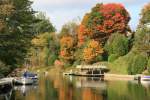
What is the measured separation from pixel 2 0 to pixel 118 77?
55090 millimetres

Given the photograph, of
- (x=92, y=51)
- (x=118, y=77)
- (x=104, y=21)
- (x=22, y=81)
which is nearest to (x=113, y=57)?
(x=92, y=51)

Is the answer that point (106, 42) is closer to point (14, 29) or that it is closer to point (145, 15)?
point (145, 15)

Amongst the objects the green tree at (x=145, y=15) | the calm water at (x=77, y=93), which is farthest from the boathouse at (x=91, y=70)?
the calm water at (x=77, y=93)

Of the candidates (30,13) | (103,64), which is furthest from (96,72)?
(30,13)

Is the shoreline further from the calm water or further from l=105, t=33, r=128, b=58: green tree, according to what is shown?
the calm water

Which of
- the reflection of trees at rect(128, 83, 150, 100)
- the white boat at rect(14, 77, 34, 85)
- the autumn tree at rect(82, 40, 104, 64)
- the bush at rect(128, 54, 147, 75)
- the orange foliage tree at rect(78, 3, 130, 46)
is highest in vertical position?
the orange foliage tree at rect(78, 3, 130, 46)

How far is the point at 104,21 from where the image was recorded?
12181 cm

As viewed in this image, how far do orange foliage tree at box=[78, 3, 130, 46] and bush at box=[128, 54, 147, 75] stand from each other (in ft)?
74.3

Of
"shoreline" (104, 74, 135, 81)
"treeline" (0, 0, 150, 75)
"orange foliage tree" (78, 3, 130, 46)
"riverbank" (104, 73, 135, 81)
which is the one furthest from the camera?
"orange foliage tree" (78, 3, 130, 46)

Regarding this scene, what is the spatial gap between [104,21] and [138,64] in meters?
26.4

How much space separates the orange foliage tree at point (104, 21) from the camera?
121 metres

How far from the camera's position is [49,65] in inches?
5719

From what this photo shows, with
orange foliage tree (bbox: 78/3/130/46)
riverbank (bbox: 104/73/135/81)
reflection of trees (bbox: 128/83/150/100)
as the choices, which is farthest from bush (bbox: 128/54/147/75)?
reflection of trees (bbox: 128/83/150/100)

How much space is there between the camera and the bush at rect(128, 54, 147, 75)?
97.5 metres
